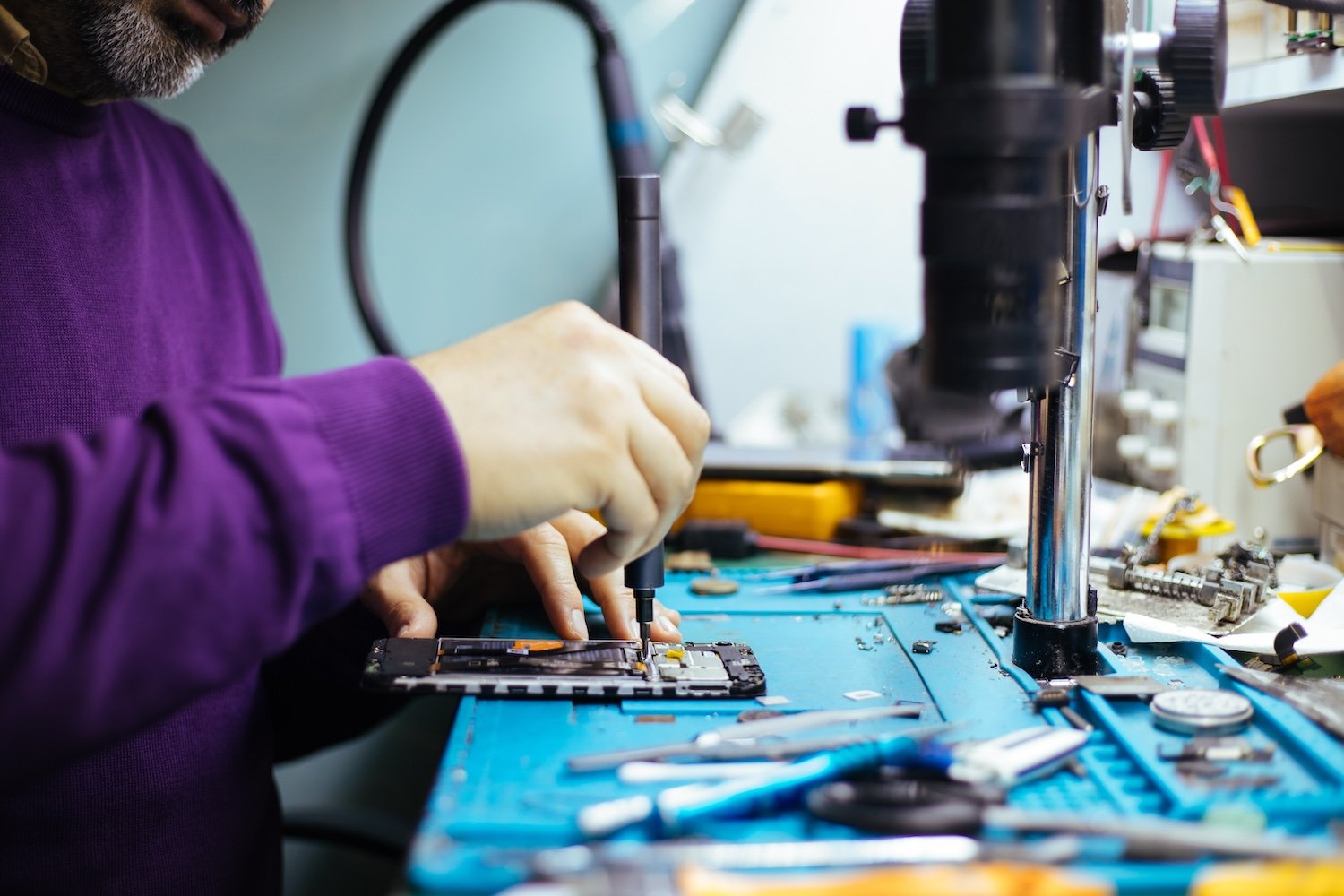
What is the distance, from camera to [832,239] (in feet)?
5.97

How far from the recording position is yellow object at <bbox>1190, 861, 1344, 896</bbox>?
47 cm

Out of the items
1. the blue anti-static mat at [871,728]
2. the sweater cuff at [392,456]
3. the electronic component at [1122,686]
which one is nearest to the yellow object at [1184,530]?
the blue anti-static mat at [871,728]

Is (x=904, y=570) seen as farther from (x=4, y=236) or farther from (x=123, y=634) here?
(x=4, y=236)

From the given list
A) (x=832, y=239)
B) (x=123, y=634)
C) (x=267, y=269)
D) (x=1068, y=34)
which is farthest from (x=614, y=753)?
(x=267, y=269)

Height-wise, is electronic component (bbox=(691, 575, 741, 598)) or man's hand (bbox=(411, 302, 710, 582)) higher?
man's hand (bbox=(411, 302, 710, 582))

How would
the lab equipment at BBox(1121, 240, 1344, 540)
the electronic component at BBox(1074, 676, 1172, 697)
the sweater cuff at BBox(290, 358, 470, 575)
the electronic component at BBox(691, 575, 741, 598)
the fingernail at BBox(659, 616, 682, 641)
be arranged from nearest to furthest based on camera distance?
the sweater cuff at BBox(290, 358, 470, 575)
the electronic component at BBox(1074, 676, 1172, 697)
the fingernail at BBox(659, 616, 682, 641)
the electronic component at BBox(691, 575, 741, 598)
the lab equipment at BBox(1121, 240, 1344, 540)

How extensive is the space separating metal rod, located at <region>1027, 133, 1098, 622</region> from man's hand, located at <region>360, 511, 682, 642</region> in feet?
0.83

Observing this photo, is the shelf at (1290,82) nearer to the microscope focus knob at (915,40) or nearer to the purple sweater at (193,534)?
the microscope focus knob at (915,40)

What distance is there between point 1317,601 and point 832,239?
1.05 meters

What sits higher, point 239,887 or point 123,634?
point 123,634

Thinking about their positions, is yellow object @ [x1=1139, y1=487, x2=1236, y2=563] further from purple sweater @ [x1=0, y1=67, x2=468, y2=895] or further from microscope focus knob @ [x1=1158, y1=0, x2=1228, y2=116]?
purple sweater @ [x1=0, y1=67, x2=468, y2=895]

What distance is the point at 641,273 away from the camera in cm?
76

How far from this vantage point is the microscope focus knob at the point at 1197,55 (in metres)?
0.70

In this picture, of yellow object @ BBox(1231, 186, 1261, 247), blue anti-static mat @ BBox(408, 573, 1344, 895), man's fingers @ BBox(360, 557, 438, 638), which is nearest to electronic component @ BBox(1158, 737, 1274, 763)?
blue anti-static mat @ BBox(408, 573, 1344, 895)
